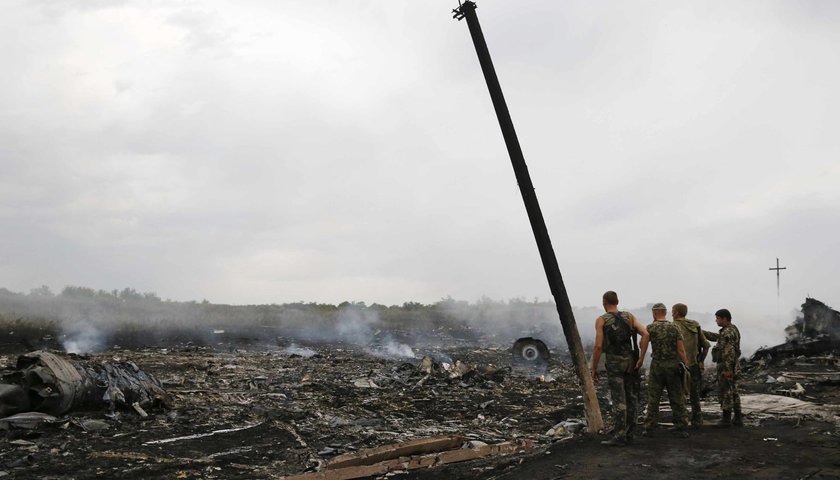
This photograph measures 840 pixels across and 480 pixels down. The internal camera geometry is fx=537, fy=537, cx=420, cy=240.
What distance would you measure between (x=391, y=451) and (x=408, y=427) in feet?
8.48

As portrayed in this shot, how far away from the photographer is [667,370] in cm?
763

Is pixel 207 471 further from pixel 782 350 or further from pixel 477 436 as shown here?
pixel 782 350

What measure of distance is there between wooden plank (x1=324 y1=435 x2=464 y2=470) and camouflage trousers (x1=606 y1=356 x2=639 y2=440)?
2.43 meters

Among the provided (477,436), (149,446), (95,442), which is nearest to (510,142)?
(477,436)

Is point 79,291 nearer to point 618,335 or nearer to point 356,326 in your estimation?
point 356,326

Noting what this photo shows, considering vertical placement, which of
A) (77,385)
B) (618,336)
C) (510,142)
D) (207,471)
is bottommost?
(207,471)

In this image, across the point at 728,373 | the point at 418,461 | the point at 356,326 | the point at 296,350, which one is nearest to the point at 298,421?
the point at 418,461

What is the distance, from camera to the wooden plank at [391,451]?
7.21 m

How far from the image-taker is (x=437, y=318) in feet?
140

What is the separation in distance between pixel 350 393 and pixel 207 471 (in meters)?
6.22

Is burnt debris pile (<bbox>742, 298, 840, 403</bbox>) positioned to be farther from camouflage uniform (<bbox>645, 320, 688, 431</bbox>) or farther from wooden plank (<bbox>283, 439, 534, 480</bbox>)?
wooden plank (<bbox>283, 439, 534, 480</bbox>)

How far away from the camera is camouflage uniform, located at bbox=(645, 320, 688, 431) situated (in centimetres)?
758

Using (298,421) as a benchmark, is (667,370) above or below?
above

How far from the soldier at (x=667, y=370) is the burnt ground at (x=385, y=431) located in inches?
14.3
